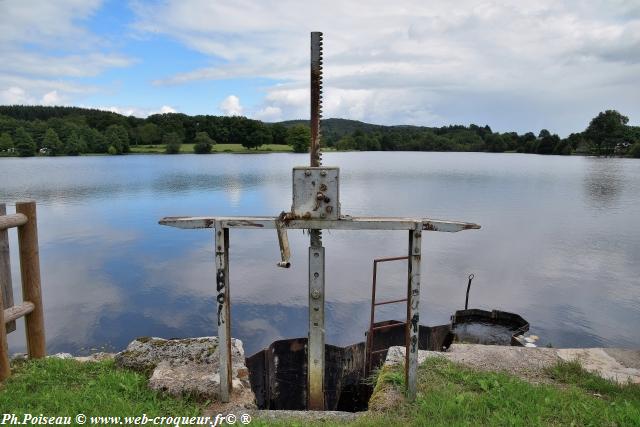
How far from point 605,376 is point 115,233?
19.2m

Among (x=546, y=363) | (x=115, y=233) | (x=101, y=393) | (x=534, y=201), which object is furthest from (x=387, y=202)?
(x=101, y=393)

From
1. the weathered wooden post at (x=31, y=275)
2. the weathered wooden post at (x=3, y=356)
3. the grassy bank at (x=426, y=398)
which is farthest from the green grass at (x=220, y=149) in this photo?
the grassy bank at (x=426, y=398)

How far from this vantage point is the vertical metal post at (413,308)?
4.38 m

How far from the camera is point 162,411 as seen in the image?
13.9 feet

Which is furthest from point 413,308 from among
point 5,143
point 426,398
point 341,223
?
point 5,143

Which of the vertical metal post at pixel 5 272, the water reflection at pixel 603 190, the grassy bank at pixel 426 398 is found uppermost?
the vertical metal post at pixel 5 272

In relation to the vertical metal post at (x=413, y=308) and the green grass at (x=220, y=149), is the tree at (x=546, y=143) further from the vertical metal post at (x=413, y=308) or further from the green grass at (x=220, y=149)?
the vertical metal post at (x=413, y=308)

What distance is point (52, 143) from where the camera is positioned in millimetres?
76750

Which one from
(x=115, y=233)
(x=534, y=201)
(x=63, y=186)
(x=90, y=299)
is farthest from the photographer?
(x=63, y=186)

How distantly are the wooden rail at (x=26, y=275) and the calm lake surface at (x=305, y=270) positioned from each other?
4.93m

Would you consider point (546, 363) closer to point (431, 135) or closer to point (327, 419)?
point (327, 419)

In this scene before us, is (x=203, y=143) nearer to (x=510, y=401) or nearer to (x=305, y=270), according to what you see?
(x=305, y=270)

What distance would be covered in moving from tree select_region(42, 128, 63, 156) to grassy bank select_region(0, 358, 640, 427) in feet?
273

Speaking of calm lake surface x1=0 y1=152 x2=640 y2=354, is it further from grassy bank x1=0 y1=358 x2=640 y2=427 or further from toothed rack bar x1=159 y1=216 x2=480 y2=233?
toothed rack bar x1=159 y1=216 x2=480 y2=233
